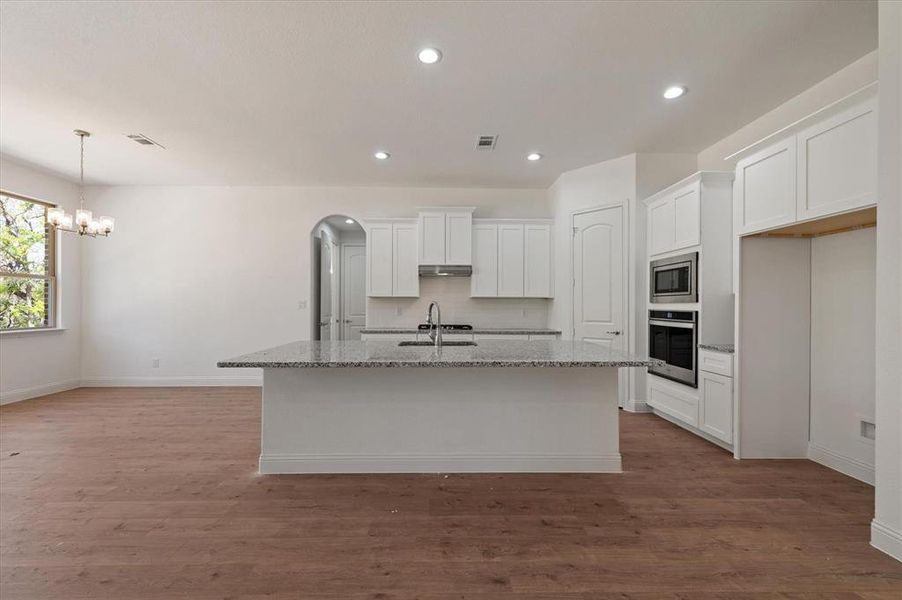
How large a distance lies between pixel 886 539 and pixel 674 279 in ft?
7.74

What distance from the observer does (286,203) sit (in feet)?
18.9

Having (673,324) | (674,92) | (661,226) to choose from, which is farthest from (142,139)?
(673,324)

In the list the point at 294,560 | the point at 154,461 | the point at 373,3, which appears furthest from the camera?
the point at 154,461

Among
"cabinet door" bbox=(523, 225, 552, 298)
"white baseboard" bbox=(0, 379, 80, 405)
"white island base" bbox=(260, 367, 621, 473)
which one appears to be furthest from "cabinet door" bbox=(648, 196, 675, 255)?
"white baseboard" bbox=(0, 379, 80, 405)

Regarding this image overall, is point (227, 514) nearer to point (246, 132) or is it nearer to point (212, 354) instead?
point (246, 132)

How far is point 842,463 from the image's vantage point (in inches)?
110

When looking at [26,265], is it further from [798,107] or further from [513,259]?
[798,107]

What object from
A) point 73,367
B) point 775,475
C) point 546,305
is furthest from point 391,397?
point 73,367

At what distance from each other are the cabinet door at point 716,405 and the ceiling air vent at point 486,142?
286 cm

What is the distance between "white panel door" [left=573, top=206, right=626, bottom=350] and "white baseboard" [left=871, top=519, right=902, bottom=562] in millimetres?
2629

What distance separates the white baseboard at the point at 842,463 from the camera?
104 inches

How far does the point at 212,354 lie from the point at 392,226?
3.11 metres

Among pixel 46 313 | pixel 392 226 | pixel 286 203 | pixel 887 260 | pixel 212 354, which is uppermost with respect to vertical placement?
pixel 286 203

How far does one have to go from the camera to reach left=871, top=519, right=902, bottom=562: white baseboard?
185 centimetres
